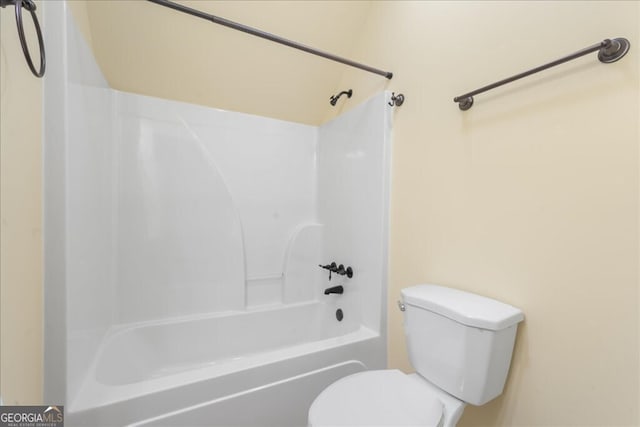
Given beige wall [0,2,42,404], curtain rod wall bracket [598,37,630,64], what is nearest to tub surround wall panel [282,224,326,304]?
beige wall [0,2,42,404]

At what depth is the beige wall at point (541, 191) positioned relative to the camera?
2.26 ft

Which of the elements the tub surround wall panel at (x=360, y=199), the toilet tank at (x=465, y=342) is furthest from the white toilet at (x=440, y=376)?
the tub surround wall panel at (x=360, y=199)

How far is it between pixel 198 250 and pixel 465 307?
168 centimetres

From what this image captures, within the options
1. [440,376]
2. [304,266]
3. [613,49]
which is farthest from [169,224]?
[613,49]

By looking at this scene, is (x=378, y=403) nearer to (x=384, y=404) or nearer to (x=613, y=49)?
(x=384, y=404)

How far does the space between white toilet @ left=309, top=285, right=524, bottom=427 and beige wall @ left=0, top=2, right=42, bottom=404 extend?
2.82ft

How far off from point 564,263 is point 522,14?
0.86m

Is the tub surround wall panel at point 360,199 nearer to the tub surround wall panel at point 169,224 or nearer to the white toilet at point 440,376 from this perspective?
the white toilet at point 440,376

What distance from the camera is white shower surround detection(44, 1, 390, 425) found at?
3.07 feet

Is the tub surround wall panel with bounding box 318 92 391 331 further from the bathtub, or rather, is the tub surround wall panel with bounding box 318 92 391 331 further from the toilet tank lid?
the toilet tank lid

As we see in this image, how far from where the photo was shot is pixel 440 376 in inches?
37.8

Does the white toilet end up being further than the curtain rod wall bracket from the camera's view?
Yes

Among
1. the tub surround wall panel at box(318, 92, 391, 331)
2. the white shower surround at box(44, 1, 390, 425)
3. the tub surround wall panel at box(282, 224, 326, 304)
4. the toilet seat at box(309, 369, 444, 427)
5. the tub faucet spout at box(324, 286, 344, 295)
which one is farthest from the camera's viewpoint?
the tub surround wall panel at box(282, 224, 326, 304)

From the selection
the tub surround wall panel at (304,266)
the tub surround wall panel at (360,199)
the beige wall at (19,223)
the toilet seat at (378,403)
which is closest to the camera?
the beige wall at (19,223)
